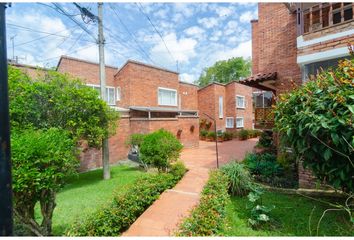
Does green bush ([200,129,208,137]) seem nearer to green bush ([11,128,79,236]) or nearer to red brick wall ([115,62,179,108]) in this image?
red brick wall ([115,62,179,108])

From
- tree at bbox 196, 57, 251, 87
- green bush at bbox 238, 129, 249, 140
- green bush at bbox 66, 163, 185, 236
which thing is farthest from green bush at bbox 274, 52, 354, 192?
tree at bbox 196, 57, 251, 87

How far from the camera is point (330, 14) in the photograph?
6.28 metres

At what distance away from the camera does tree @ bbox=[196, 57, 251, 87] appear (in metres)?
43.7

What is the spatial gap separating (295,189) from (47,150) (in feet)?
22.3

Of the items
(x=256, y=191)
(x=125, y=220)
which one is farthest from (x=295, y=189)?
(x=125, y=220)

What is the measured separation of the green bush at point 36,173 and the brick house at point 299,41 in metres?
5.41

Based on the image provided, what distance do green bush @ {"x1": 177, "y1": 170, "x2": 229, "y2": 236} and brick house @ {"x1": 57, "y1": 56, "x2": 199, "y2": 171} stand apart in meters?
9.39

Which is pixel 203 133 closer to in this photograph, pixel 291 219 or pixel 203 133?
pixel 203 133

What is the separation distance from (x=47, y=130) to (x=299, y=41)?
8.10 meters

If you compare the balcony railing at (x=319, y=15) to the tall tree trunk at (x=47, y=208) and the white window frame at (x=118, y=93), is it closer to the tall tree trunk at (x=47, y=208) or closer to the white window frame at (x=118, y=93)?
the tall tree trunk at (x=47, y=208)

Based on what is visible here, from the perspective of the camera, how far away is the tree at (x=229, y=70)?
43656mm

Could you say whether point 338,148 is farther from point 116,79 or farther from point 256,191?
point 116,79

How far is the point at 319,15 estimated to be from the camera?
22.8ft

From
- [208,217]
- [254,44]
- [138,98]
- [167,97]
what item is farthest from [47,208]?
[167,97]
